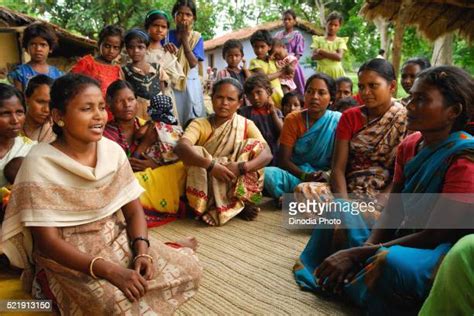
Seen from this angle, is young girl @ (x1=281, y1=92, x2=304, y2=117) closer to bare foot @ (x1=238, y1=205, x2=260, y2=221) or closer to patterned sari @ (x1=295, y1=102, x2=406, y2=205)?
bare foot @ (x1=238, y1=205, x2=260, y2=221)

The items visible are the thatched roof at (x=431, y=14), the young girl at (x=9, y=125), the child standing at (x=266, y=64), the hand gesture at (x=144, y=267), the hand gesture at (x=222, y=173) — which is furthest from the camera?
the thatched roof at (x=431, y=14)

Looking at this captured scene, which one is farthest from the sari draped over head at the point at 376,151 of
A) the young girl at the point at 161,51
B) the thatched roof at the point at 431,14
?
the thatched roof at the point at 431,14

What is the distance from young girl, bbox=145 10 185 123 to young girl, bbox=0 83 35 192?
2.01 metres

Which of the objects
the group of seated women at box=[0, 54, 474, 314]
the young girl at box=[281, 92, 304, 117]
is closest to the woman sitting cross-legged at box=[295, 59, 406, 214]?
the group of seated women at box=[0, 54, 474, 314]

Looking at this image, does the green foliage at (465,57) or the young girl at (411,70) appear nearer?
the young girl at (411,70)

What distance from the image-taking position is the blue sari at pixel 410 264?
186cm

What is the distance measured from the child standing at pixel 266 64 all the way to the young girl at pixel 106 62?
2.01 m

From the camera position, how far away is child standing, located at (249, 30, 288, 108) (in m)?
5.75

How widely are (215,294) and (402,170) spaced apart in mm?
1294

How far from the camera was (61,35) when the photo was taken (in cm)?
997

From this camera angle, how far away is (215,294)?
8.15 feet

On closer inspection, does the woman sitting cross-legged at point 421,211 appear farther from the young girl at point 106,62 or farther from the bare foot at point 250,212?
the young girl at point 106,62

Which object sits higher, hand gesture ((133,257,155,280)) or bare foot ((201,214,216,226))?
hand gesture ((133,257,155,280))

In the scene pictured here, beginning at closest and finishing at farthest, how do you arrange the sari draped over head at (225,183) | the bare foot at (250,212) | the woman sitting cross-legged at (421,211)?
the woman sitting cross-legged at (421,211), the sari draped over head at (225,183), the bare foot at (250,212)
